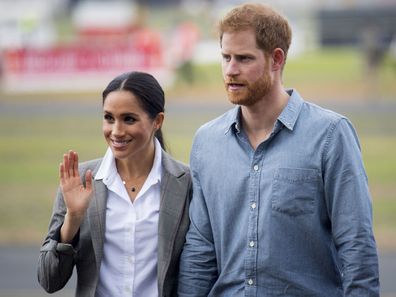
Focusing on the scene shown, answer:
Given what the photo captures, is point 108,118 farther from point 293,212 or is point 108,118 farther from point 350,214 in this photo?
point 350,214

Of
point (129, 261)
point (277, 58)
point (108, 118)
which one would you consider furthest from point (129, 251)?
point (277, 58)

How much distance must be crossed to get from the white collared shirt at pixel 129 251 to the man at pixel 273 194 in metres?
0.13

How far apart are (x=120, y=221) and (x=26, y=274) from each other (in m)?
6.11

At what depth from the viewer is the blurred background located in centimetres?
1231

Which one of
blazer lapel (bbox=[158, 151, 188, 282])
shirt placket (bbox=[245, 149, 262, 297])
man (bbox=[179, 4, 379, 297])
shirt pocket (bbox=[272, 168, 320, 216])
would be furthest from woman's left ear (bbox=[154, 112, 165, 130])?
shirt pocket (bbox=[272, 168, 320, 216])

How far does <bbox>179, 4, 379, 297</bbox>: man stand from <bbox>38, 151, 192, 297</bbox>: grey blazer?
6 cm

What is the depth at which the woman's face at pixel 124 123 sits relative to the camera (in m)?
3.23

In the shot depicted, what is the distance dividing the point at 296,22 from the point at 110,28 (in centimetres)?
1205

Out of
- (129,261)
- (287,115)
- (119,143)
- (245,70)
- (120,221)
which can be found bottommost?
(129,261)

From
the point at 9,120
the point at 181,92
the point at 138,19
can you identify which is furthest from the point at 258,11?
the point at 138,19

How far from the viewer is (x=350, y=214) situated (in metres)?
3.00

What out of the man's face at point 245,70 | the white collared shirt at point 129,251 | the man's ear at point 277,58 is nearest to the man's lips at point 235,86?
the man's face at point 245,70

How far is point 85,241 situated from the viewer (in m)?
3.25

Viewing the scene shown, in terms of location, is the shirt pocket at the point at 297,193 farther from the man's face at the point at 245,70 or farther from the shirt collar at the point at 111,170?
the shirt collar at the point at 111,170
